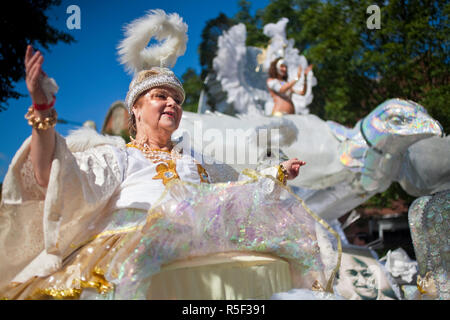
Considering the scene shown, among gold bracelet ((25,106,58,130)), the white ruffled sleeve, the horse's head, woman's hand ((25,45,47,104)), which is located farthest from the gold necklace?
the horse's head

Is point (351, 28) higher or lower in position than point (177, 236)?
higher

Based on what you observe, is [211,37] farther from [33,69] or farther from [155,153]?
[33,69]

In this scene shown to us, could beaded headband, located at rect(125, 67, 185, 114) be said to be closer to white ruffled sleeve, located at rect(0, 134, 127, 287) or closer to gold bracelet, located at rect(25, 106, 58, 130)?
white ruffled sleeve, located at rect(0, 134, 127, 287)

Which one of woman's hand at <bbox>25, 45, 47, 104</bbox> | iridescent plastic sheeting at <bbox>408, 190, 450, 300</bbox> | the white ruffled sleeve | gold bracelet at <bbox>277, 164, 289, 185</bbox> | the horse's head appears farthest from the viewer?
the horse's head

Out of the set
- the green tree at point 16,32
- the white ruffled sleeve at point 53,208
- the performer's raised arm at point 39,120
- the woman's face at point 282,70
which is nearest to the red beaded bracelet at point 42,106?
the performer's raised arm at point 39,120

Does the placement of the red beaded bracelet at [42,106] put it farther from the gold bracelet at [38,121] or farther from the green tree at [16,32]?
the green tree at [16,32]

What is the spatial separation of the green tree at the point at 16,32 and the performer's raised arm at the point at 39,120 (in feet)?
7.80

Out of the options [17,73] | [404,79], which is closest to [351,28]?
[404,79]

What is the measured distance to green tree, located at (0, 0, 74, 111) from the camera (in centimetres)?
367

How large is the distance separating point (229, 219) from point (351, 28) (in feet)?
24.8

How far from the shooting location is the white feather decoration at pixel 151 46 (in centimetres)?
249

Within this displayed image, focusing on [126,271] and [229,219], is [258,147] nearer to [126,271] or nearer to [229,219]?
[229,219]

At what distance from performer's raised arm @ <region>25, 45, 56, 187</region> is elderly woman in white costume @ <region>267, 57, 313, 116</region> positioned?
460cm

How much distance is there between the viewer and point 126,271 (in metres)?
1.46
